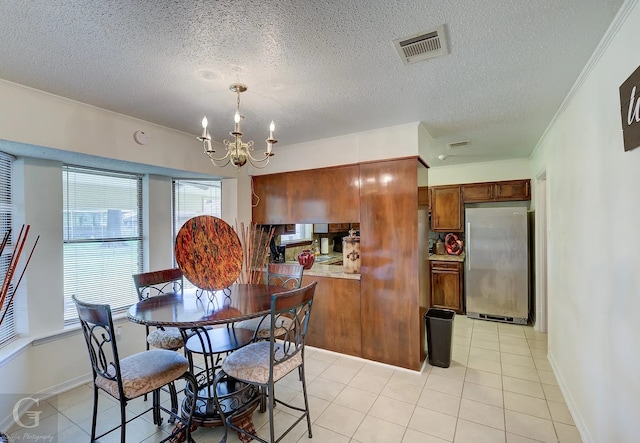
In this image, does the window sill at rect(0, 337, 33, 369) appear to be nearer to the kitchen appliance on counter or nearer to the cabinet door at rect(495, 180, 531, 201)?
the kitchen appliance on counter

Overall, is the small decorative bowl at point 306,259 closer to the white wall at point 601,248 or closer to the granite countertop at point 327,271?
the granite countertop at point 327,271

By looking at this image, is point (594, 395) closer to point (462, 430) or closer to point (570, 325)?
point (570, 325)

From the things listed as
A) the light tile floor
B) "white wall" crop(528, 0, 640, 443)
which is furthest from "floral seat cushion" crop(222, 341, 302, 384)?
"white wall" crop(528, 0, 640, 443)

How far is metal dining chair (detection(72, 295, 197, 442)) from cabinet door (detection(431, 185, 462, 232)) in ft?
14.6

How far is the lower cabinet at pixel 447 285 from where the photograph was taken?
4.84 meters

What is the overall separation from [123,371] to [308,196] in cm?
245

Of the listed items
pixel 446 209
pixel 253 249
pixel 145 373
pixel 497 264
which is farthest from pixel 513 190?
pixel 145 373

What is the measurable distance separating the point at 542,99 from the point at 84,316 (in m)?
3.64

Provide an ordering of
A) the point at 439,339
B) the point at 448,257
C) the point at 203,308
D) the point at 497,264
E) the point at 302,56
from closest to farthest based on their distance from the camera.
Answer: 1. the point at 302,56
2. the point at 203,308
3. the point at 439,339
4. the point at 497,264
5. the point at 448,257

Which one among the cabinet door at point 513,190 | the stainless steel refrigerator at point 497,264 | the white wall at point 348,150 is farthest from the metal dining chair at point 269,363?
the cabinet door at point 513,190

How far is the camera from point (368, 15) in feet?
4.59

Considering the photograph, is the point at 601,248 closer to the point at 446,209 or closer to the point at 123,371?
the point at 123,371

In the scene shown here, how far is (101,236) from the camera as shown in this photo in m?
3.10

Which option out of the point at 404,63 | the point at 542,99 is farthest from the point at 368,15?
the point at 542,99
